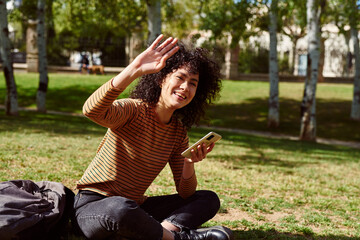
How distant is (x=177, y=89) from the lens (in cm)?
334

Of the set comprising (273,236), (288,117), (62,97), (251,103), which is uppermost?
(273,236)

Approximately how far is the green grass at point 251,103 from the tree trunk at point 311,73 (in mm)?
2197

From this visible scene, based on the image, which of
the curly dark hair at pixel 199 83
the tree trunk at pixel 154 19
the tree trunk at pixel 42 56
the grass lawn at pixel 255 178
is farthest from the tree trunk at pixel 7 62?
the curly dark hair at pixel 199 83

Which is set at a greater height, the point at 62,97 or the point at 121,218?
the point at 121,218

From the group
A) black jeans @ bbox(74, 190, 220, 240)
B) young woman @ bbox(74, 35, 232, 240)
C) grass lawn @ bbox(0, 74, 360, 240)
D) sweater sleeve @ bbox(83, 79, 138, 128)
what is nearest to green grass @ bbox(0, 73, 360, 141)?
grass lawn @ bbox(0, 74, 360, 240)

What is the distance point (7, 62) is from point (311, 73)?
367 inches

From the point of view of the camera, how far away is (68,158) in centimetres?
722

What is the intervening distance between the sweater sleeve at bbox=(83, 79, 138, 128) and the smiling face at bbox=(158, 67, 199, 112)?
405mm

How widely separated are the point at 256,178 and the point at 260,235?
309 centimetres

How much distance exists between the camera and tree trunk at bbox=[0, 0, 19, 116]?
13.4 metres

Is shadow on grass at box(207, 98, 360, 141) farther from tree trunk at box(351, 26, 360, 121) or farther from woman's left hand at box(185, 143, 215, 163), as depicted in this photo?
woman's left hand at box(185, 143, 215, 163)

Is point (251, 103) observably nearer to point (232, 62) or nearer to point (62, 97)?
point (62, 97)

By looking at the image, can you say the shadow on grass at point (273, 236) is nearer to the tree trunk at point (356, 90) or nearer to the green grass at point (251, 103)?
the green grass at point (251, 103)

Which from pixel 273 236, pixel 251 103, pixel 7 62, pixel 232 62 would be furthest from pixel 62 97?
pixel 273 236
